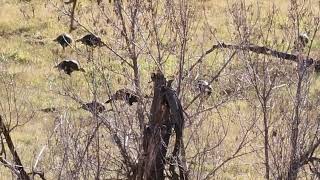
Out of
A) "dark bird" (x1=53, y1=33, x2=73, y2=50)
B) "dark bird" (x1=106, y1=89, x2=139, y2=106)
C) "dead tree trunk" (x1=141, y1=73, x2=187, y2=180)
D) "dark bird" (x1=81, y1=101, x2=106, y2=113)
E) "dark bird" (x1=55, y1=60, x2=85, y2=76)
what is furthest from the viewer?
"dark bird" (x1=53, y1=33, x2=73, y2=50)

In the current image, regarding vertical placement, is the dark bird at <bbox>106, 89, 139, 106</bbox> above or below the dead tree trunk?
above

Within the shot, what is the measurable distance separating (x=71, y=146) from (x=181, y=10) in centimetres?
188

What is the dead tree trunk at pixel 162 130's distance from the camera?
7410 millimetres

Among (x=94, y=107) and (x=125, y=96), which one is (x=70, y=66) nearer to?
(x=125, y=96)

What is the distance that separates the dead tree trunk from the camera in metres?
7.41

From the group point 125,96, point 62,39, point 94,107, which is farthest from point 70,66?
point 94,107

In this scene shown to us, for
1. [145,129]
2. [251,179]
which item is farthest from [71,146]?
[251,179]

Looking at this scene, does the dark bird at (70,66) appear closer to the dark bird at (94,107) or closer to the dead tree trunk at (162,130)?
the dark bird at (94,107)

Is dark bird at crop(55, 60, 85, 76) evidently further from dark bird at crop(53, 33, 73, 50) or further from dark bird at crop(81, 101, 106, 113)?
dark bird at crop(81, 101, 106, 113)

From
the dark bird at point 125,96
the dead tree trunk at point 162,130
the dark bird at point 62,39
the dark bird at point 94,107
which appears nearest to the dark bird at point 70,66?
the dark bird at point 62,39

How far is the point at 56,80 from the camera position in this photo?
18188 millimetres

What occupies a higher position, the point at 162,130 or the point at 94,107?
the point at 94,107

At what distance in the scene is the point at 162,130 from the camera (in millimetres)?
7504

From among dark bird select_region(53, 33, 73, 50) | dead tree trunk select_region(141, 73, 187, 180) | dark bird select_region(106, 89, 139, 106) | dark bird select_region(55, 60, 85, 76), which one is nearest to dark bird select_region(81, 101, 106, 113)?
dark bird select_region(106, 89, 139, 106)
